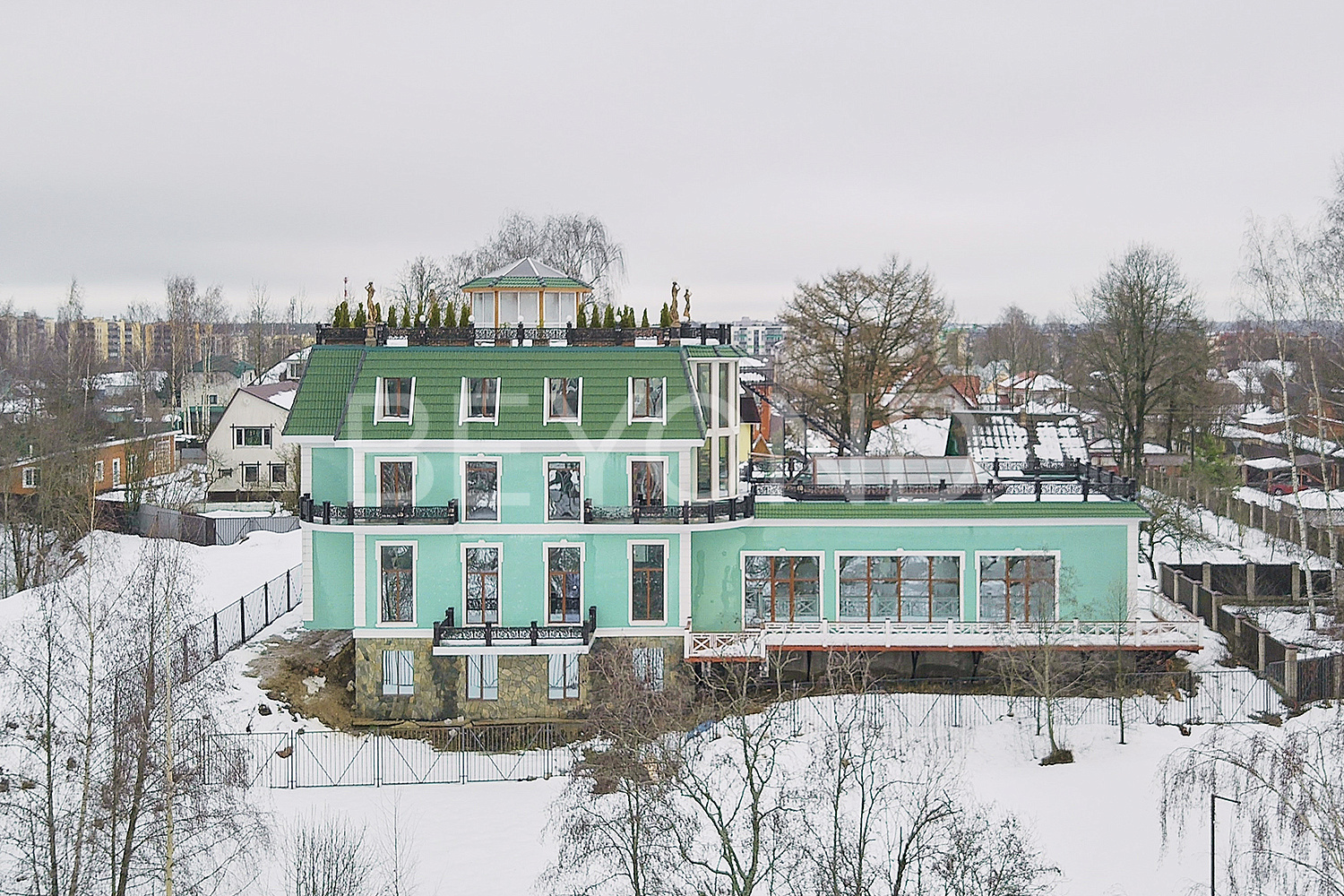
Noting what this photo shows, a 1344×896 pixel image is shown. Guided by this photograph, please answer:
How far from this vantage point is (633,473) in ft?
91.9

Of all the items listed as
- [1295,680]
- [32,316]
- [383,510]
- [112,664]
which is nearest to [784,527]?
[383,510]

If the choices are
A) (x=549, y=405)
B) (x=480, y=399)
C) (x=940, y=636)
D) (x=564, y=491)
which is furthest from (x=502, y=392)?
(x=940, y=636)

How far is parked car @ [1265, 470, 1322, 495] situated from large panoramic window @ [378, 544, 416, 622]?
3758 cm

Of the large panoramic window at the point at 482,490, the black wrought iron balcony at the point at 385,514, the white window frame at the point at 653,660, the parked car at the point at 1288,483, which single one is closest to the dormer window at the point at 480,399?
the large panoramic window at the point at 482,490

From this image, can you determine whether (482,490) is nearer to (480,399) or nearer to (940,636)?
(480,399)

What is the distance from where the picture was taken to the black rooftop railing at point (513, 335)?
28.7m

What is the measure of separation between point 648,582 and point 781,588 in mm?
3267

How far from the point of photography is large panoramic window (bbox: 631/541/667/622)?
92.2ft

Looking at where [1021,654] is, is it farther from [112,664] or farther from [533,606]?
[112,664]

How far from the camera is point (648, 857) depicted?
55.7 ft

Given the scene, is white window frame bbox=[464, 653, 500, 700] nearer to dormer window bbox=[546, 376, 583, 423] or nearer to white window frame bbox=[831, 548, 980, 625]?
dormer window bbox=[546, 376, 583, 423]

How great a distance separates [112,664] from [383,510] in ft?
30.3

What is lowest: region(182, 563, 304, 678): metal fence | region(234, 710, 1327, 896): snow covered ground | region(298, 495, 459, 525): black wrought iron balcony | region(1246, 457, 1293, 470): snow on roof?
region(234, 710, 1327, 896): snow covered ground

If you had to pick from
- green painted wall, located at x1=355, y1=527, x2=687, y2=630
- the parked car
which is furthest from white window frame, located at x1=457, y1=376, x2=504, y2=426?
the parked car
